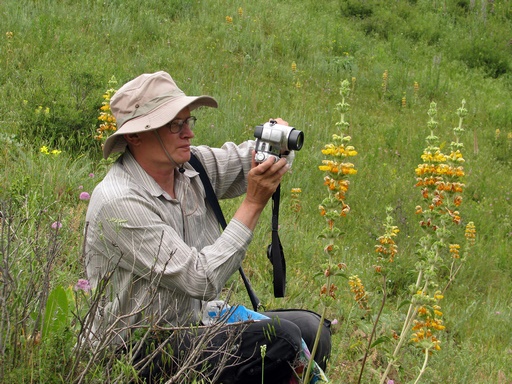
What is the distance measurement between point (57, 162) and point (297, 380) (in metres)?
2.50

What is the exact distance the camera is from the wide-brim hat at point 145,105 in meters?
2.79

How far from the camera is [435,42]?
11.7 m

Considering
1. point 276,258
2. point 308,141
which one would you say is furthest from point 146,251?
point 308,141

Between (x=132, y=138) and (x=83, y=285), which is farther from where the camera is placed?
(x=132, y=138)

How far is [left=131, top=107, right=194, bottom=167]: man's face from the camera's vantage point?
9.35ft

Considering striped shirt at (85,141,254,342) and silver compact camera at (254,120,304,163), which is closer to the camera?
striped shirt at (85,141,254,342)

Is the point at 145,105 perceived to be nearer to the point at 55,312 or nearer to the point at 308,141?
the point at 55,312

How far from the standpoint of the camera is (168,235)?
2664 millimetres

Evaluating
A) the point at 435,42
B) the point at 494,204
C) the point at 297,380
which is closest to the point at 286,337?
the point at 297,380

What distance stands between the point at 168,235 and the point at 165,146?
15.6 inches

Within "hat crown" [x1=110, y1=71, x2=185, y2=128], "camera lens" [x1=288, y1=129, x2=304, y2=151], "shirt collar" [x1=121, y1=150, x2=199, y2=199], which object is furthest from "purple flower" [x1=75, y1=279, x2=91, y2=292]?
"camera lens" [x1=288, y1=129, x2=304, y2=151]

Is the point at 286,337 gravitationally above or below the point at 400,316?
above

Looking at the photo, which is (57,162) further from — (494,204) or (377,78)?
(377,78)

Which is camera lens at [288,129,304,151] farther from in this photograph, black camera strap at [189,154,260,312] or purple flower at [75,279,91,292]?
purple flower at [75,279,91,292]
